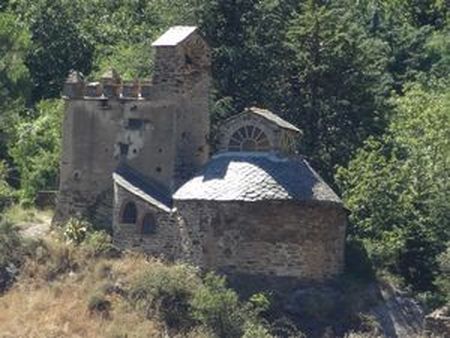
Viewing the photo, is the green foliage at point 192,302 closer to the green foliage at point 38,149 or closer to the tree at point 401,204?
the tree at point 401,204

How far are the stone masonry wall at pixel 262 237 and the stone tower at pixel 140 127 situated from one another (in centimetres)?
333

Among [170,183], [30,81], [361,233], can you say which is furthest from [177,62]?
[30,81]

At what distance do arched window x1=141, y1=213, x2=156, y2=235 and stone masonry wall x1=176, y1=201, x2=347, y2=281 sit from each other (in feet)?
5.70

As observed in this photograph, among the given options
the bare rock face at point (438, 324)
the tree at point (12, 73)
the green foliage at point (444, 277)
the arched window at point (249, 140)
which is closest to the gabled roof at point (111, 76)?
the arched window at point (249, 140)

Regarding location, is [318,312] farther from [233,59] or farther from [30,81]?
[30,81]

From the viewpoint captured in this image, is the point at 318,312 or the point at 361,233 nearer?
the point at 318,312

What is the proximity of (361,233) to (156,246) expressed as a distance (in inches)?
283

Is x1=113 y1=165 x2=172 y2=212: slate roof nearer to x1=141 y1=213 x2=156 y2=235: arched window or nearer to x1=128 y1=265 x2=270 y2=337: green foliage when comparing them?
x1=141 y1=213 x2=156 y2=235: arched window

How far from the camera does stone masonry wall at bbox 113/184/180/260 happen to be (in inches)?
2618

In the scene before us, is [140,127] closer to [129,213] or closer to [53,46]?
[129,213]

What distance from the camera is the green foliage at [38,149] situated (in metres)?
74.4

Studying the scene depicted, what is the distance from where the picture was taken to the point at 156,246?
219 feet

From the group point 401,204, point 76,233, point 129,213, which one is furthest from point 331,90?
point 76,233

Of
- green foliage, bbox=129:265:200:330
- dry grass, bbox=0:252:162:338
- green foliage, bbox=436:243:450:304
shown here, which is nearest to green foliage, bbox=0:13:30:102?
dry grass, bbox=0:252:162:338
